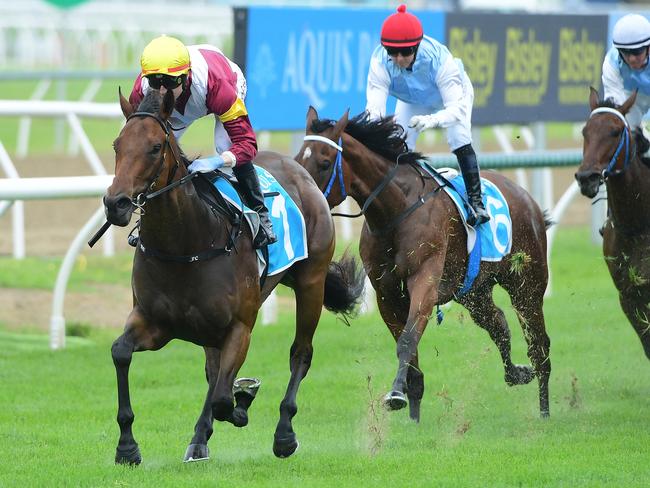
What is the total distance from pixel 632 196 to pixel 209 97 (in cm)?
256

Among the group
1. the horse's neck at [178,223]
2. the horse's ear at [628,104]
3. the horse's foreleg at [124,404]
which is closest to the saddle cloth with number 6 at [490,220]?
the horse's ear at [628,104]

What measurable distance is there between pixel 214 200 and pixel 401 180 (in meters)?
1.45

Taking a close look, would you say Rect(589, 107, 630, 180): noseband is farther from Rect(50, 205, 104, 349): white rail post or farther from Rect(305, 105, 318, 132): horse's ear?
Rect(50, 205, 104, 349): white rail post

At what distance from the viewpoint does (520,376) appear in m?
6.90

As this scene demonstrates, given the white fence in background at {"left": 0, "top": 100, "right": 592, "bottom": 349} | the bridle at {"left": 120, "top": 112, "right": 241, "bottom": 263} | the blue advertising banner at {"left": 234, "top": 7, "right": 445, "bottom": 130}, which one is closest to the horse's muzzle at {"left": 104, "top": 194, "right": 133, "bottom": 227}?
the bridle at {"left": 120, "top": 112, "right": 241, "bottom": 263}

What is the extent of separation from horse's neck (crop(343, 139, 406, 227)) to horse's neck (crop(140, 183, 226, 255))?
137cm

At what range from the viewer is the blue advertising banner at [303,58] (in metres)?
8.66

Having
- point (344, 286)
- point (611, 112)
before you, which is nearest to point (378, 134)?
point (344, 286)

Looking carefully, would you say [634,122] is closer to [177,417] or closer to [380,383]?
[380,383]

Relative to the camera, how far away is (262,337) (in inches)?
336

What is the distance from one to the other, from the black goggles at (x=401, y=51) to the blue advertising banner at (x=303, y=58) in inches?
91.9

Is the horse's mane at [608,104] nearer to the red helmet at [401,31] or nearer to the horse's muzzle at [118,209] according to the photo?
Answer: the red helmet at [401,31]

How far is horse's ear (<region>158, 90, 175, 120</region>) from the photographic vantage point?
481cm

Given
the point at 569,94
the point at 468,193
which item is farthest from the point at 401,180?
the point at 569,94
